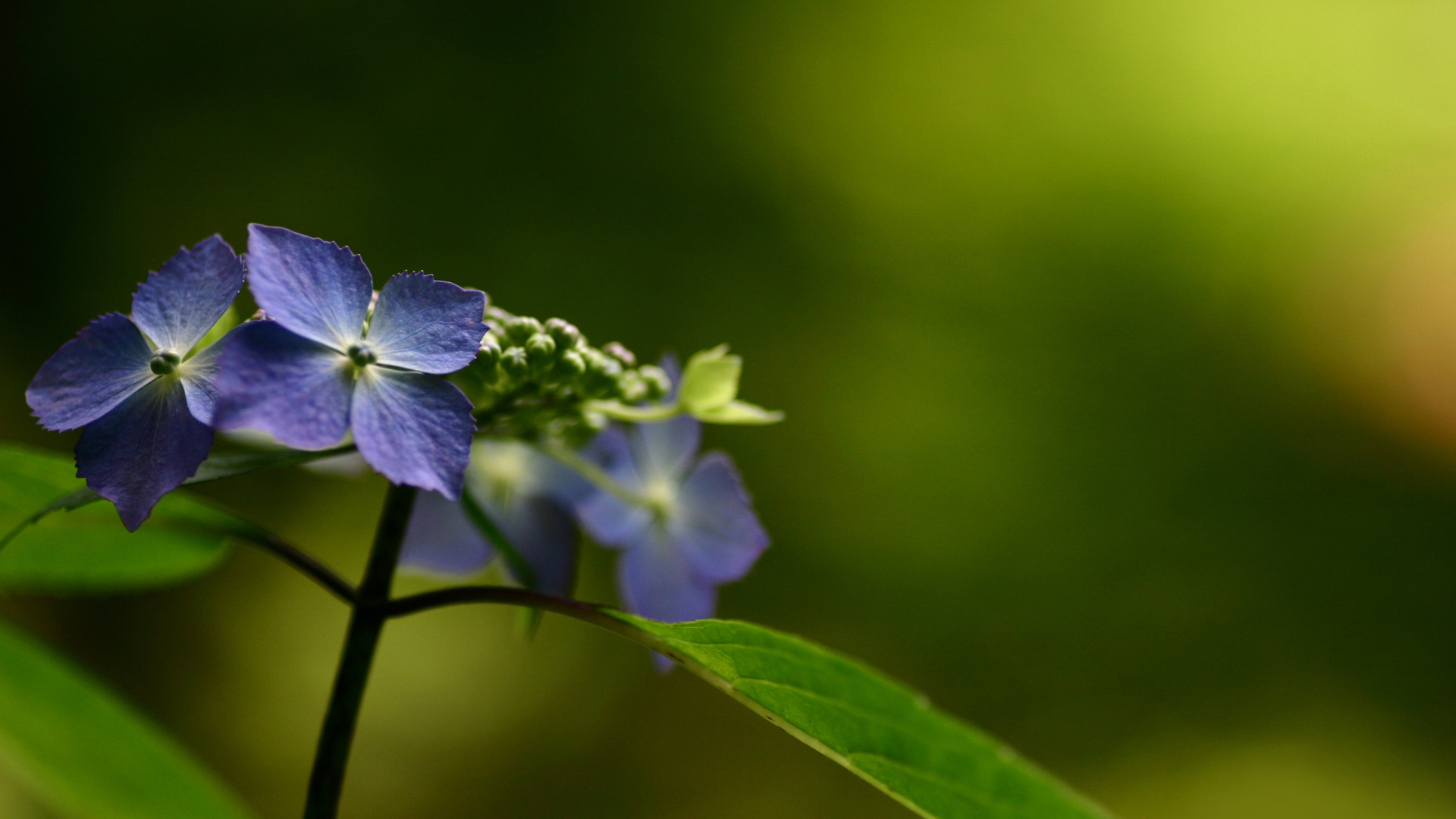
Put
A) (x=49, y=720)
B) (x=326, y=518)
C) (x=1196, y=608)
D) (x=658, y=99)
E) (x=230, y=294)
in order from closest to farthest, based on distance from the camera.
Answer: (x=230, y=294) < (x=49, y=720) < (x=1196, y=608) < (x=326, y=518) < (x=658, y=99)

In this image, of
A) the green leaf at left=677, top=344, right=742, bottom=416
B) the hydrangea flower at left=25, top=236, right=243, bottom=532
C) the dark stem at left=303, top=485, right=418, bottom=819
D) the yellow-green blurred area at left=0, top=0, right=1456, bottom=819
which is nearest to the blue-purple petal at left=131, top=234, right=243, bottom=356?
the hydrangea flower at left=25, top=236, right=243, bottom=532

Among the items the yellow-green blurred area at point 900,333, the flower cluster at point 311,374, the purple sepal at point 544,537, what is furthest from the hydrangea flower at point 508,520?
the yellow-green blurred area at point 900,333

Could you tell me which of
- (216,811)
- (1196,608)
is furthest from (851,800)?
(216,811)

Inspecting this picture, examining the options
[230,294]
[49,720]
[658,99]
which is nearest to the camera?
[230,294]

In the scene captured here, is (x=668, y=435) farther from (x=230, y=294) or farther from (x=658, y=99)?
(x=658, y=99)

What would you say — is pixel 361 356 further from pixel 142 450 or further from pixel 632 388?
pixel 632 388

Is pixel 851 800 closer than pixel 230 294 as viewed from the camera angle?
No

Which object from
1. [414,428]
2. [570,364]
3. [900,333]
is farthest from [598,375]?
[900,333]
